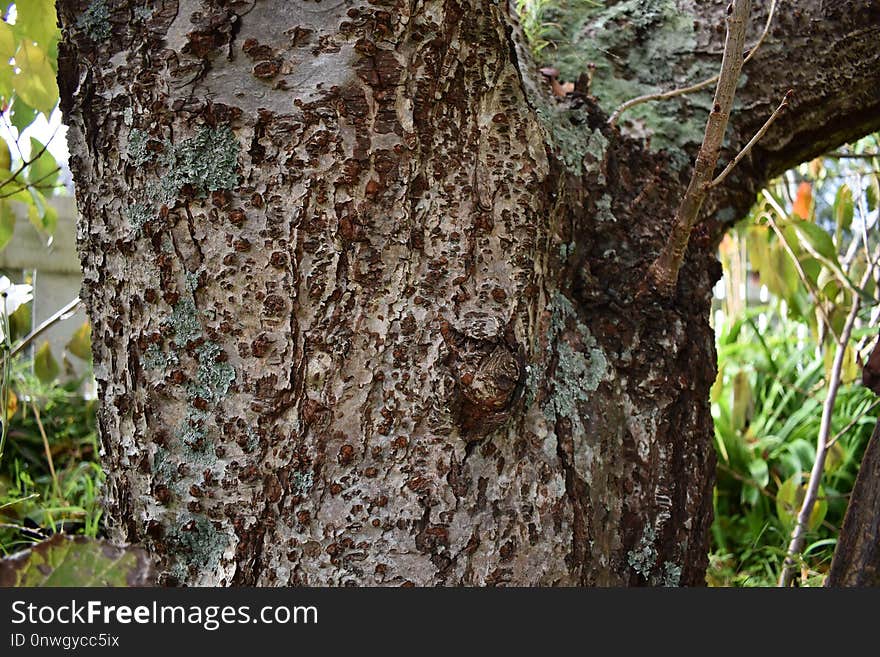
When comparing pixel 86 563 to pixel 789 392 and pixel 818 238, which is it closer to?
pixel 818 238

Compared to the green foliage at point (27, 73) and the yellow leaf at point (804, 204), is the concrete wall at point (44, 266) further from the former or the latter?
the yellow leaf at point (804, 204)

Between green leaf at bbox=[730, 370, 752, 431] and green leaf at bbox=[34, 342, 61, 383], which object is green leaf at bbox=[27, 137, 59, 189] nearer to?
green leaf at bbox=[34, 342, 61, 383]

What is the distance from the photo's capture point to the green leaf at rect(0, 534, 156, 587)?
59 centimetres

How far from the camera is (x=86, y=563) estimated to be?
59 cm

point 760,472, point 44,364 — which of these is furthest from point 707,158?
point 44,364

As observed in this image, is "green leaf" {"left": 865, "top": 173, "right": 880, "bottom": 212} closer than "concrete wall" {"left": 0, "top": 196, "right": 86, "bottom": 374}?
Yes

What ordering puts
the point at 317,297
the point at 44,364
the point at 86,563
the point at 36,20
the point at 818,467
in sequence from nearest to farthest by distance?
the point at 86,563
the point at 317,297
the point at 36,20
the point at 818,467
the point at 44,364

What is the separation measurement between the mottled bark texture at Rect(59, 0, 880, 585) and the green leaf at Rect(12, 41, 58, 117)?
0.37 m

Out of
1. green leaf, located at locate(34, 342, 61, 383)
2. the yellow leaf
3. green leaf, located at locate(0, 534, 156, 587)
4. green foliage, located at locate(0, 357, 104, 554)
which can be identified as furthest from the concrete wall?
green leaf, located at locate(0, 534, 156, 587)

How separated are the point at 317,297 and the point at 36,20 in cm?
67

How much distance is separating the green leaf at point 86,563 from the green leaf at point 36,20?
832mm

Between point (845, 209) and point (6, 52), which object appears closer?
point (6, 52)

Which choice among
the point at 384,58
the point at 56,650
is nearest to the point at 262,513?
the point at 56,650

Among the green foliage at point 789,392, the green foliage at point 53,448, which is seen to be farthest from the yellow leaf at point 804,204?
the green foliage at point 53,448
